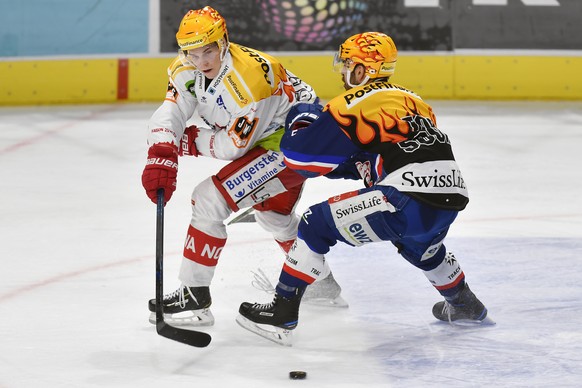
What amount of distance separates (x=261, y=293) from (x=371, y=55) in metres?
1.07

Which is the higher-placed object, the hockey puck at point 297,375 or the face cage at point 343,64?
the face cage at point 343,64

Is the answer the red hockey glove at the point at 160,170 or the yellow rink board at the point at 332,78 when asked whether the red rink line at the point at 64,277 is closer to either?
the red hockey glove at the point at 160,170

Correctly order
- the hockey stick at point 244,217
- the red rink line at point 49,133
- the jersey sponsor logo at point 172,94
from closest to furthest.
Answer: the jersey sponsor logo at point 172,94
the hockey stick at point 244,217
the red rink line at point 49,133

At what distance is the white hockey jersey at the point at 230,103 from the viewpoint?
12.8ft

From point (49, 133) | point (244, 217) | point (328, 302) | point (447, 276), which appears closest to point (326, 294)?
point (328, 302)

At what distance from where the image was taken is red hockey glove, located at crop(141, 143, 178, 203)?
3.78 meters

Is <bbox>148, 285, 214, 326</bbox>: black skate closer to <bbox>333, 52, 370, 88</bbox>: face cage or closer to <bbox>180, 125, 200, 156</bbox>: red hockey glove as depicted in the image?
<bbox>180, 125, 200, 156</bbox>: red hockey glove

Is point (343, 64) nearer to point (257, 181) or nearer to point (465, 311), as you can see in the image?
point (257, 181)

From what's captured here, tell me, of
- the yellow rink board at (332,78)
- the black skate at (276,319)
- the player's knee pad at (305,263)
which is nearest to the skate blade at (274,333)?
the black skate at (276,319)

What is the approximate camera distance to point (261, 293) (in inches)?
170

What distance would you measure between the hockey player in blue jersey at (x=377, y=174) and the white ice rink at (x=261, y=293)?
0.22 m

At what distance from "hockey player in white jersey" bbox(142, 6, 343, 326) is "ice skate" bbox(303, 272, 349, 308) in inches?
15.1

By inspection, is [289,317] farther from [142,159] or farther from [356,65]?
[142,159]

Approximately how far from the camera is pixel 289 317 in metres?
3.70
